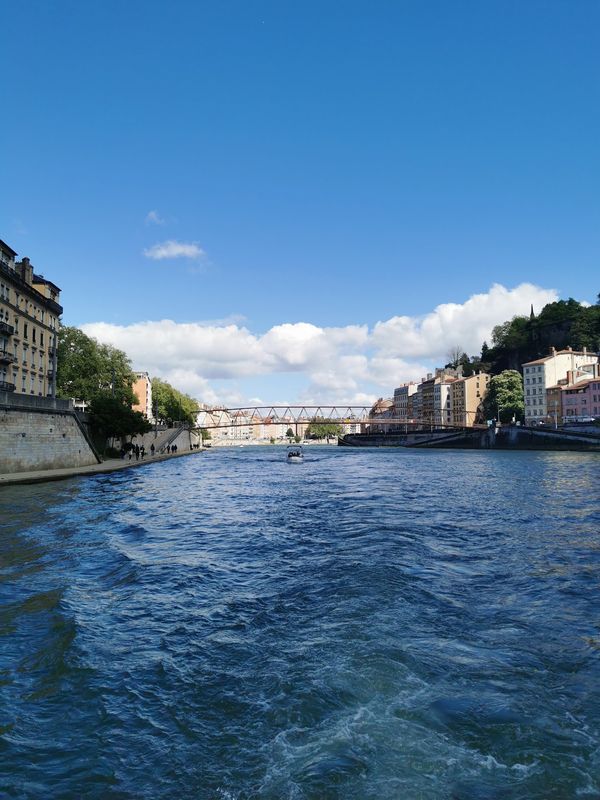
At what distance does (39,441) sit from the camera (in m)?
43.3

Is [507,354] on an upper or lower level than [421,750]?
upper

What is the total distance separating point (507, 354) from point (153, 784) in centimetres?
16647

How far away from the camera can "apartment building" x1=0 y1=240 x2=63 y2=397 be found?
163ft

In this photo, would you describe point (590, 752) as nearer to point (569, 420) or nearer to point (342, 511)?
point (342, 511)

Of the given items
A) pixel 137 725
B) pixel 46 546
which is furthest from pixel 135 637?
pixel 46 546

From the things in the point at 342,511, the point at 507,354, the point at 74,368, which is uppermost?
the point at 507,354

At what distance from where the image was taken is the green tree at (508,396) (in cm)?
13212

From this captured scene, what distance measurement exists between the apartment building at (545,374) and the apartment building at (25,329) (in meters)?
101

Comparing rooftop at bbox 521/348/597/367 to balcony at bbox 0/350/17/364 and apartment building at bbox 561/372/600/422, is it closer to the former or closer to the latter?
apartment building at bbox 561/372/600/422

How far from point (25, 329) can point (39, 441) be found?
16773 mm

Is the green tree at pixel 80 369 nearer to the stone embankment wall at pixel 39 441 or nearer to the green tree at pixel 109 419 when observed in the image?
the green tree at pixel 109 419

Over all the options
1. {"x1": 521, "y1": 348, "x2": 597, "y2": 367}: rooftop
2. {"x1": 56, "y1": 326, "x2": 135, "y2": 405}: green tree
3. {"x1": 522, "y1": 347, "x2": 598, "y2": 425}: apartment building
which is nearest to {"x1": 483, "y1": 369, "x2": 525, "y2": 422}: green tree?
{"x1": 522, "y1": 347, "x2": 598, "y2": 425}: apartment building

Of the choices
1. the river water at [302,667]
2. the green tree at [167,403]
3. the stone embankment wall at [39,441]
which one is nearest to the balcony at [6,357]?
the stone embankment wall at [39,441]

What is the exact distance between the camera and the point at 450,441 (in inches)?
5089
